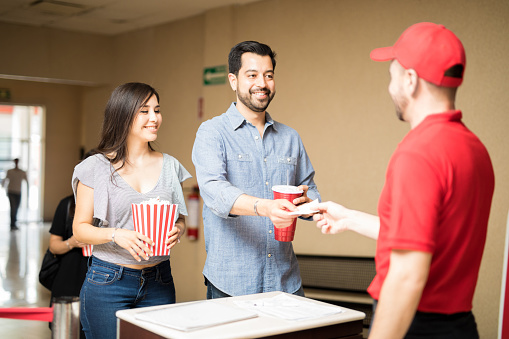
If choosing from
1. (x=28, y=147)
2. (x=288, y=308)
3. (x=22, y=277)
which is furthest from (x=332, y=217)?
(x=28, y=147)

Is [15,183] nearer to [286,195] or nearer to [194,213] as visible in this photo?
[194,213]

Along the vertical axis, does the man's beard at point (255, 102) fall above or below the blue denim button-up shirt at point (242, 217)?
above

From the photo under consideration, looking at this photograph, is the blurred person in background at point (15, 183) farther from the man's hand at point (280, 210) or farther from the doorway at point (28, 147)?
the man's hand at point (280, 210)

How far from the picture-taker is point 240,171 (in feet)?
8.58

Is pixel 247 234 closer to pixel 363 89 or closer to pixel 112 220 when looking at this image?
pixel 112 220

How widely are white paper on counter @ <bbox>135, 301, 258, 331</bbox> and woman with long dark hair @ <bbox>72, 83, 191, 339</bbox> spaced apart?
1.66 feet

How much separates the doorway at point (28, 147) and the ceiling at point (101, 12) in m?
7.41

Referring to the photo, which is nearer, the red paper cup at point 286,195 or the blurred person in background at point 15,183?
the red paper cup at point 286,195

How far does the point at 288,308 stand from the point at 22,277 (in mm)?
6880

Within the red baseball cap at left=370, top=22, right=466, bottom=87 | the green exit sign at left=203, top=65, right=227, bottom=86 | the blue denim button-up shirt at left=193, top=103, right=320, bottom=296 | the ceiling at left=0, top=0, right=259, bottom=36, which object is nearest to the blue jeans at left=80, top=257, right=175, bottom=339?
the blue denim button-up shirt at left=193, top=103, right=320, bottom=296

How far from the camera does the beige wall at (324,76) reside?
174 inches

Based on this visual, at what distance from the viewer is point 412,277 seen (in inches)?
55.6

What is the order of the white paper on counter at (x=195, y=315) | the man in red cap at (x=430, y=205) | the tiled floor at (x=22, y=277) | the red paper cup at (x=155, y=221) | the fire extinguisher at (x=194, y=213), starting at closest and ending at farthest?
the man in red cap at (x=430, y=205) → the white paper on counter at (x=195, y=315) → the red paper cup at (x=155, y=221) → the tiled floor at (x=22, y=277) → the fire extinguisher at (x=194, y=213)

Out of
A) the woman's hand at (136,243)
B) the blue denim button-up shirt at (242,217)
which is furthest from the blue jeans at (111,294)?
the blue denim button-up shirt at (242,217)
